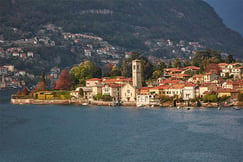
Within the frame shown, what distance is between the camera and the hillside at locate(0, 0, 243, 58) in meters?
121

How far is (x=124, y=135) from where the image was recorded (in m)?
29.3

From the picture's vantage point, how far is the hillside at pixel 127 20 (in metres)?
121

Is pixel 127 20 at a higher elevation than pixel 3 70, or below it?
higher

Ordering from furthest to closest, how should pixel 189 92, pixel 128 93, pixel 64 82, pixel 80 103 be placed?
pixel 64 82
pixel 80 103
pixel 128 93
pixel 189 92

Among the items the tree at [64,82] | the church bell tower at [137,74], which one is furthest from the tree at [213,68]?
the tree at [64,82]

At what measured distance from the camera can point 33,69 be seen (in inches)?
3767

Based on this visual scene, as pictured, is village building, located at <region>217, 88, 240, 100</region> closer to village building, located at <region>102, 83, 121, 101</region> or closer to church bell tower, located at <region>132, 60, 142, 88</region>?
church bell tower, located at <region>132, 60, 142, 88</region>

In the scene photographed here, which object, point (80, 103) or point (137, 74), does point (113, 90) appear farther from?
point (80, 103)

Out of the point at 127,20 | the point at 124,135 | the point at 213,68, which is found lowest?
the point at 124,135

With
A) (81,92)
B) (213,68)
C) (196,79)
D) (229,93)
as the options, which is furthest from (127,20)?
(229,93)

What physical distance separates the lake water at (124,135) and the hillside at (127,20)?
76.7 meters

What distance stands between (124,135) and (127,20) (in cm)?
10296

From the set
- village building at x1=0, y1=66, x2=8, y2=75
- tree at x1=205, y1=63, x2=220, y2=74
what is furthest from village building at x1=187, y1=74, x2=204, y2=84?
village building at x1=0, y1=66, x2=8, y2=75

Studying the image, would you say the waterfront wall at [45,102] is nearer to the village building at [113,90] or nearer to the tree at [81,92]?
the tree at [81,92]
